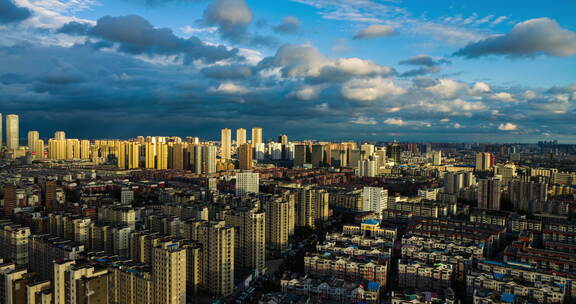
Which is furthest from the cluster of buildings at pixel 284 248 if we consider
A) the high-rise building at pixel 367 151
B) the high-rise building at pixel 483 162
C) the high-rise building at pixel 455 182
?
the high-rise building at pixel 367 151

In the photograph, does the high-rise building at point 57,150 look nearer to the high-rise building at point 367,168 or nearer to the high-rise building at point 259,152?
the high-rise building at point 259,152

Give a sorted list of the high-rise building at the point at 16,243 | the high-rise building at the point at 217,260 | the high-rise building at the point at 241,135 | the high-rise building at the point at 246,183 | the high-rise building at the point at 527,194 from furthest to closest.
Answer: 1. the high-rise building at the point at 241,135
2. the high-rise building at the point at 246,183
3. the high-rise building at the point at 527,194
4. the high-rise building at the point at 16,243
5. the high-rise building at the point at 217,260

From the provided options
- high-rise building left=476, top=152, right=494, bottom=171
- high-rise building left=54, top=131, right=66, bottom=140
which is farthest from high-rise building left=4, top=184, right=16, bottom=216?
high-rise building left=54, top=131, right=66, bottom=140

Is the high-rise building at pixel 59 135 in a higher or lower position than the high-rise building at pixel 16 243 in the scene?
higher

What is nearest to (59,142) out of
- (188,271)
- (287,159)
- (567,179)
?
(287,159)

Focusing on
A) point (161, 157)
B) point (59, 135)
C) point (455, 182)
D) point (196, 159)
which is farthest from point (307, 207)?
point (59, 135)

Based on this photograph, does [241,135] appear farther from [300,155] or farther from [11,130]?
[11,130]
